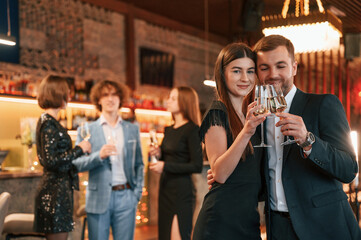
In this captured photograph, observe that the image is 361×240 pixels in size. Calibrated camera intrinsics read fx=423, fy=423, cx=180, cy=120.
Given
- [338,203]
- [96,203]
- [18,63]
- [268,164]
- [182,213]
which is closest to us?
[338,203]

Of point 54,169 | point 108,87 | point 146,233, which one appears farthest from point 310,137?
point 146,233

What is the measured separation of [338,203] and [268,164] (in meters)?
0.31

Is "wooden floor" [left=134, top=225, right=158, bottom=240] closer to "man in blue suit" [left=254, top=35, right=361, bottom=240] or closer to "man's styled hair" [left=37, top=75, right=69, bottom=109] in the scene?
"man's styled hair" [left=37, top=75, right=69, bottom=109]

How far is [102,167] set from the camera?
3221 mm

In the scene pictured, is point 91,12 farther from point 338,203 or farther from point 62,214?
point 338,203

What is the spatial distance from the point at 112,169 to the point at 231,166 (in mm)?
1730

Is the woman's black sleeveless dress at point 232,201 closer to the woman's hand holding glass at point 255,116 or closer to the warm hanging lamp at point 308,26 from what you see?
the woman's hand holding glass at point 255,116

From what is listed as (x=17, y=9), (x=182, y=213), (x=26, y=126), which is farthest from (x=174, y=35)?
(x=182, y=213)

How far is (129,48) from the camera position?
28.2ft

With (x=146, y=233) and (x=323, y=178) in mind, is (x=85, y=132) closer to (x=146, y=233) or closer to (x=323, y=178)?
(x=323, y=178)

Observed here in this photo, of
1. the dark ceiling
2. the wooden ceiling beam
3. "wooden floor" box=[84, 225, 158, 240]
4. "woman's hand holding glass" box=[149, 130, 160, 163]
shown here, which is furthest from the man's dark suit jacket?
the wooden ceiling beam

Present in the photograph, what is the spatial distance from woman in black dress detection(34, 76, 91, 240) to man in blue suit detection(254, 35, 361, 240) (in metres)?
1.69

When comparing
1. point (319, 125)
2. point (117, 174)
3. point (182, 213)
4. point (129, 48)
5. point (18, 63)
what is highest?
point (129, 48)

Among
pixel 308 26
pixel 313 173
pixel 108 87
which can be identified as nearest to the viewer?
pixel 313 173
